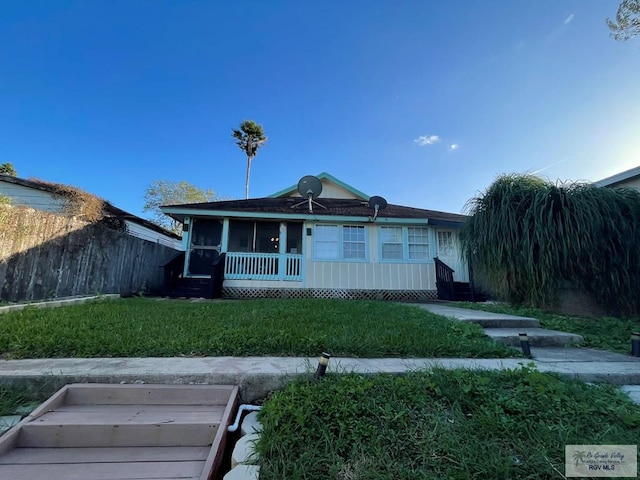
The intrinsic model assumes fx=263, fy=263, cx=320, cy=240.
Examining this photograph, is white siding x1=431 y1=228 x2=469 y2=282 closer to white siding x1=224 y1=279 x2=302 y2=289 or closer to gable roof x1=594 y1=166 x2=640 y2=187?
gable roof x1=594 y1=166 x2=640 y2=187

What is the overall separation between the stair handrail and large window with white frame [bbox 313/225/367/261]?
8.07 ft

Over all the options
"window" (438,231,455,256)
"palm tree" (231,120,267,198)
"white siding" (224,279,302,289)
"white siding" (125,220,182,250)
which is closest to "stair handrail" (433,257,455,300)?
"window" (438,231,455,256)

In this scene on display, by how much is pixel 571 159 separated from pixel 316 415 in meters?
8.41

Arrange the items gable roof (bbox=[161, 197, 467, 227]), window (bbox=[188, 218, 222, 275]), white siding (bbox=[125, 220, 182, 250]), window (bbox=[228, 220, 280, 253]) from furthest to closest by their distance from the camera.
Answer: white siding (bbox=[125, 220, 182, 250]) < window (bbox=[228, 220, 280, 253]) < window (bbox=[188, 218, 222, 275]) < gable roof (bbox=[161, 197, 467, 227])

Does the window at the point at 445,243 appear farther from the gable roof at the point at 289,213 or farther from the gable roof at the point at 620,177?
the gable roof at the point at 620,177

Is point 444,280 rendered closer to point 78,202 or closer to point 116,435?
point 116,435

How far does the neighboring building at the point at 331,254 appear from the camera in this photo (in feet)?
28.5

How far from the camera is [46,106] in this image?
10.1 m

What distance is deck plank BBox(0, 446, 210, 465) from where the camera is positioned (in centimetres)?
148

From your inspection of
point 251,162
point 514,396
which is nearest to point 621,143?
point 514,396

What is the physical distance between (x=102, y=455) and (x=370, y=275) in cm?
792

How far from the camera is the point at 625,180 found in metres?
5.88

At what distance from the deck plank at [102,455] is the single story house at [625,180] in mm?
8651

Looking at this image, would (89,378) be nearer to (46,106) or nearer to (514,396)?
(514,396)
